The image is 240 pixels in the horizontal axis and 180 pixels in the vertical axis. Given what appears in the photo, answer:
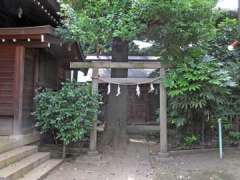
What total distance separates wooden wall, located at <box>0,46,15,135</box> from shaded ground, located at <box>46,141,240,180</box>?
162 cm

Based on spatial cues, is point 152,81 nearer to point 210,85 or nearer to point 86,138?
point 210,85

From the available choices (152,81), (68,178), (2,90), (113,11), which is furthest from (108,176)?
(113,11)

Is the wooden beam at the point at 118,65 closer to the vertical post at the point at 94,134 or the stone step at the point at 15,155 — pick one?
the vertical post at the point at 94,134

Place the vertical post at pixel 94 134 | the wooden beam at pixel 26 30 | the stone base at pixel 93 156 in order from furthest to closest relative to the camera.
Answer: the vertical post at pixel 94 134, the stone base at pixel 93 156, the wooden beam at pixel 26 30

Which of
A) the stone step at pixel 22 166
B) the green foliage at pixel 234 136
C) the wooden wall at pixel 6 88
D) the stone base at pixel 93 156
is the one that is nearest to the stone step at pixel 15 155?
the stone step at pixel 22 166

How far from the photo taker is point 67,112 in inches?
281

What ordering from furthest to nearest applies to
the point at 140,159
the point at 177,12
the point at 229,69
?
1. the point at 229,69
2. the point at 140,159
3. the point at 177,12

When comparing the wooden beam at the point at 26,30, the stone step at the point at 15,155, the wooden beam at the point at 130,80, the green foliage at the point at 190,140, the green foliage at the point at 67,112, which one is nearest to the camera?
the stone step at the point at 15,155

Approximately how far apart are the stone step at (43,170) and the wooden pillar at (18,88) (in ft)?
3.45

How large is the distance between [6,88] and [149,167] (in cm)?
374

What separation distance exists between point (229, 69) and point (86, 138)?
14.2 feet

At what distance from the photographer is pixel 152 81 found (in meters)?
7.84

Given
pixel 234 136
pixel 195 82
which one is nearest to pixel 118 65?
pixel 195 82

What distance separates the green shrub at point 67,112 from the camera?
7.16 meters
